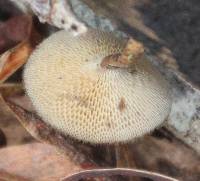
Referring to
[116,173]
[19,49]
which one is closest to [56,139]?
[116,173]

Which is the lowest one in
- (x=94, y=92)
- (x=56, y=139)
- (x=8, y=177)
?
(x=8, y=177)

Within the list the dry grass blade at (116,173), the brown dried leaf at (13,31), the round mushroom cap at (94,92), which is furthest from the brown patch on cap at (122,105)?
the brown dried leaf at (13,31)

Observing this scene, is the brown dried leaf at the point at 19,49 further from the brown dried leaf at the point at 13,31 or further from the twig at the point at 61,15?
the twig at the point at 61,15

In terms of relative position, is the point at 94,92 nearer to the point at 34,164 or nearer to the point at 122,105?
the point at 122,105

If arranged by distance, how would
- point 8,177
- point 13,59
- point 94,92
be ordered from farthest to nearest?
1. point 13,59
2. point 8,177
3. point 94,92

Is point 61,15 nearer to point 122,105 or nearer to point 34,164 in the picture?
point 122,105

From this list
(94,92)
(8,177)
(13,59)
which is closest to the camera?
(94,92)

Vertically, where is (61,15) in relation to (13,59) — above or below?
above

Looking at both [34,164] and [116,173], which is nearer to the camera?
[116,173]
